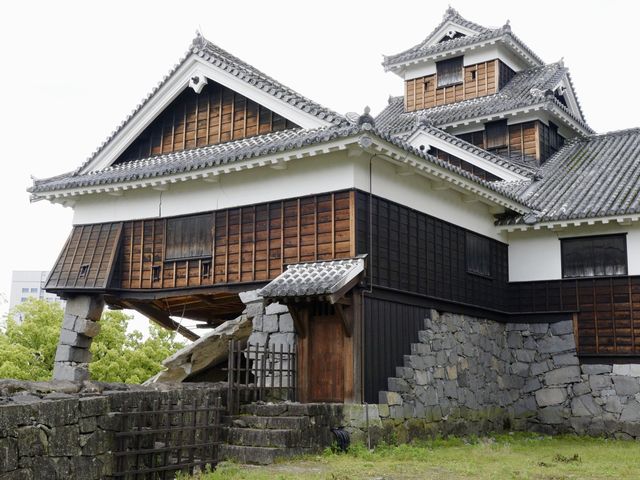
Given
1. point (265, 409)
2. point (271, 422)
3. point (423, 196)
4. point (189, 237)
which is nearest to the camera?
point (271, 422)

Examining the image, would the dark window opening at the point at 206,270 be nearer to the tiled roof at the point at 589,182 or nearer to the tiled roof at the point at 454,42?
the tiled roof at the point at 589,182

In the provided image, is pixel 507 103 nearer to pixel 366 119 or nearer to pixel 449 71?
pixel 449 71

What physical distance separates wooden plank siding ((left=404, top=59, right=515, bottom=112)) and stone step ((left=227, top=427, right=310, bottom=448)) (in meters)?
18.8

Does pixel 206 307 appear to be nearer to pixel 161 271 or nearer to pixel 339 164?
pixel 161 271

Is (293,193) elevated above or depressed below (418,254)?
above

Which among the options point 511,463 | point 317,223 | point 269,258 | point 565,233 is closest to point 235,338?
point 269,258

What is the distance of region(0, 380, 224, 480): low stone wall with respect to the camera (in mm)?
8539

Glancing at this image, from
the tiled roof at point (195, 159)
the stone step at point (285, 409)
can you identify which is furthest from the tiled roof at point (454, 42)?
the stone step at point (285, 409)

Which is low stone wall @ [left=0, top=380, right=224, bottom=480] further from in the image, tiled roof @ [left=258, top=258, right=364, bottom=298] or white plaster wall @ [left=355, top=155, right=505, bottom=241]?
white plaster wall @ [left=355, top=155, right=505, bottom=241]

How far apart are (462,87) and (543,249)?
9.99 m

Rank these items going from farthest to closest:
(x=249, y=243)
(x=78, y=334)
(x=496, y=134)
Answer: (x=496, y=134) → (x=78, y=334) → (x=249, y=243)

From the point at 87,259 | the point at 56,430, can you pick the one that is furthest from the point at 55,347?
the point at 56,430

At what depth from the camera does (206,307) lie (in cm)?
2078

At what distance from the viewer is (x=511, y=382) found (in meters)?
21.1
